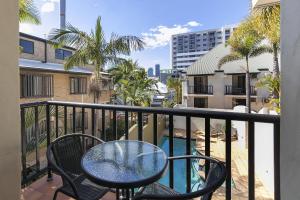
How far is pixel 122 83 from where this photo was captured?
1802 cm

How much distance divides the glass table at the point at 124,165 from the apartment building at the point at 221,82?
1918 centimetres

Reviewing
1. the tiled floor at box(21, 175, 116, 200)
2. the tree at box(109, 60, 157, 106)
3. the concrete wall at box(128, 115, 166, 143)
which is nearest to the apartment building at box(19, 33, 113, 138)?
the concrete wall at box(128, 115, 166, 143)

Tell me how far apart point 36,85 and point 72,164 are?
10.7m

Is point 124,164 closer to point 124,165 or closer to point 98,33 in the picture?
point 124,165

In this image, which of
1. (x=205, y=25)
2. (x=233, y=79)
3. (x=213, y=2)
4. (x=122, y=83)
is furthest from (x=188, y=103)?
(x=205, y=25)

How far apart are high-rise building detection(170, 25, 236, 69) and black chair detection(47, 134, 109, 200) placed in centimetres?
6218

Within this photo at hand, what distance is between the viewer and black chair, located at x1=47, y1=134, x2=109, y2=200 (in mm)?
1770

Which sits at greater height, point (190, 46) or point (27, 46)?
point (190, 46)

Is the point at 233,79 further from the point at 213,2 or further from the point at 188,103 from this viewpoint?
the point at 213,2

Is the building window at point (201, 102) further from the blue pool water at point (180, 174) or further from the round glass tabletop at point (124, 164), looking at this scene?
the round glass tabletop at point (124, 164)

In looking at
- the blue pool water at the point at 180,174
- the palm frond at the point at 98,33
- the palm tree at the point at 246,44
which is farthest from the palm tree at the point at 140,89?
the blue pool water at the point at 180,174

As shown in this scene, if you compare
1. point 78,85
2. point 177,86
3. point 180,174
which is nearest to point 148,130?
point 78,85
